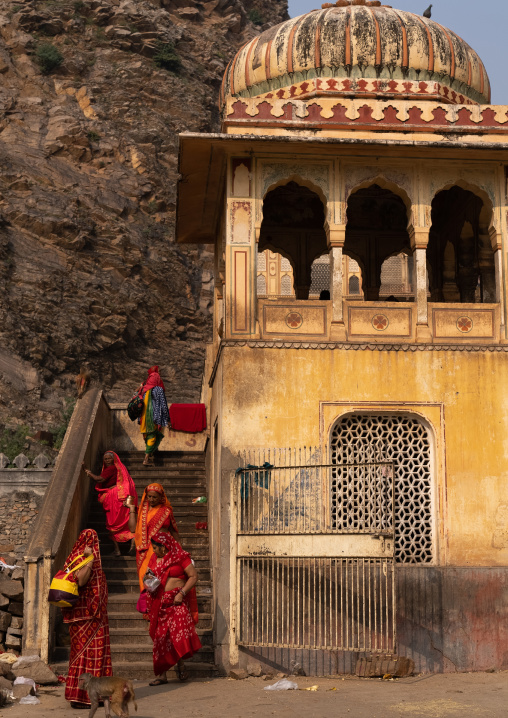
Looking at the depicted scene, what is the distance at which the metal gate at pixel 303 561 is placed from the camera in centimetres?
969

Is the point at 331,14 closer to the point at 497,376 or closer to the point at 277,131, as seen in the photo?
the point at 277,131

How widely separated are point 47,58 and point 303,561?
4495 cm

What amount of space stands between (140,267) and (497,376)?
108 ft

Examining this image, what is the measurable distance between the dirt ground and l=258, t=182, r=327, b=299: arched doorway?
7190mm

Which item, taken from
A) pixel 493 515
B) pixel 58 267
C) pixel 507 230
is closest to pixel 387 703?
pixel 493 515

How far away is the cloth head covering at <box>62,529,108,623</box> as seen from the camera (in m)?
8.84

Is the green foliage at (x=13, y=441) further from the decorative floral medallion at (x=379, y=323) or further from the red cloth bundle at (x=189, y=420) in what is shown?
the decorative floral medallion at (x=379, y=323)

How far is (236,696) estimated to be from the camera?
9094 mm

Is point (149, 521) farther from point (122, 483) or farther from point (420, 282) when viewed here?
point (420, 282)

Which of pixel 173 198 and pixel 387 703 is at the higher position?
pixel 173 198

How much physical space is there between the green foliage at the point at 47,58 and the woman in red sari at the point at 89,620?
4517 centimetres

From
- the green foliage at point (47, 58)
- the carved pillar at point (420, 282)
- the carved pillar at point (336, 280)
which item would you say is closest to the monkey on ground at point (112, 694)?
the carved pillar at point (336, 280)

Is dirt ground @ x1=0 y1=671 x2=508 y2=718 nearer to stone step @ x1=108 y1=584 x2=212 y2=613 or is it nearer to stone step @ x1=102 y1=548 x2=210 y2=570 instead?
stone step @ x1=108 y1=584 x2=212 y2=613

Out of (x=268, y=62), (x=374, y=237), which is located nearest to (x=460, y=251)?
(x=374, y=237)
